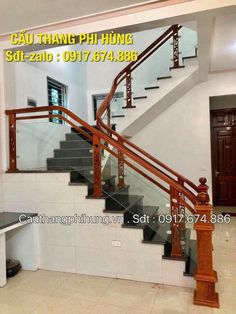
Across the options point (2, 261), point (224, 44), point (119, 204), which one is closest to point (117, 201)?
point (119, 204)

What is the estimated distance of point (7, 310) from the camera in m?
2.39

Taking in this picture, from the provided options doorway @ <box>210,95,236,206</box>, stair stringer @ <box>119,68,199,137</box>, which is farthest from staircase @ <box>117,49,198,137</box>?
doorway @ <box>210,95,236,206</box>

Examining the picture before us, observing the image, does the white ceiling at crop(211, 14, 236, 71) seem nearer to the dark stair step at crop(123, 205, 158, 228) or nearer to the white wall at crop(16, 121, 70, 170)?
the dark stair step at crop(123, 205, 158, 228)

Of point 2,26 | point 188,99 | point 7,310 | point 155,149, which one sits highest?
point 2,26

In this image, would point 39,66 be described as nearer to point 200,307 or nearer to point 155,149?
point 155,149

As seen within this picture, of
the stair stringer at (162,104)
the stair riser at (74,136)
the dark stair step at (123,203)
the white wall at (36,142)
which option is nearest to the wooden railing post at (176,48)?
the stair stringer at (162,104)

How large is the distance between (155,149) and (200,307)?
151 inches

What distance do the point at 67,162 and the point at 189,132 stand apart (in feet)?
Answer: 10.1

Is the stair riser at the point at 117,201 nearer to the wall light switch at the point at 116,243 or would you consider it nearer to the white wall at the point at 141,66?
the wall light switch at the point at 116,243

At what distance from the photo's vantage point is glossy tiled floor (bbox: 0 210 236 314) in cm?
236

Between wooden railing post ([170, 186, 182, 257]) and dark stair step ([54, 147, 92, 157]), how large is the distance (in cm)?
126

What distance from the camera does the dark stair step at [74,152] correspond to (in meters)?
3.51

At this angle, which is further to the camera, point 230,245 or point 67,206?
point 230,245

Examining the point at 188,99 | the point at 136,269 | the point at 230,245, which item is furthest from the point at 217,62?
the point at 136,269
